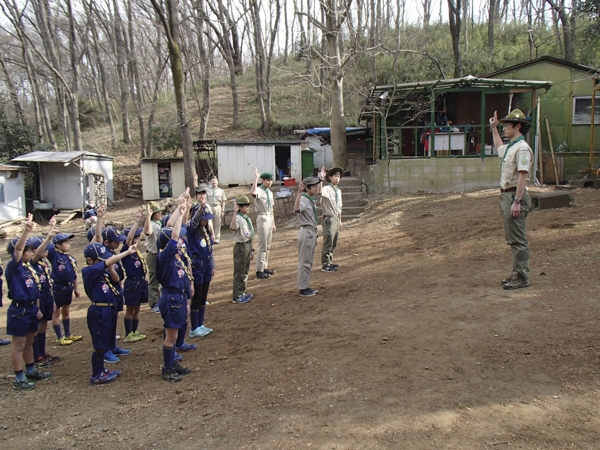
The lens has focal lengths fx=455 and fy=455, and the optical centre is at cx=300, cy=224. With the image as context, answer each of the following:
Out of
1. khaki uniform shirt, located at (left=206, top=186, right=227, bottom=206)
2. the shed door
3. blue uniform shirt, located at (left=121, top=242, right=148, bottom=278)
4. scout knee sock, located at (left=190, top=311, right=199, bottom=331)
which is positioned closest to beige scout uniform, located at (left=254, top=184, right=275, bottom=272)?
scout knee sock, located at (left=190, top=311, right=199, bottom=331)

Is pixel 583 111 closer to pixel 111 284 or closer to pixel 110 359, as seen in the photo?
pixel 111 284

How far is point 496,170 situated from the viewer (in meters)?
15.1

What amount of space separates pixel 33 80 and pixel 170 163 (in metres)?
12.3

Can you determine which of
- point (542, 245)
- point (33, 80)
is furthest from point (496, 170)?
point (33, 80)

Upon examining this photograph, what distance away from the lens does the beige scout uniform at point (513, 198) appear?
217 inches

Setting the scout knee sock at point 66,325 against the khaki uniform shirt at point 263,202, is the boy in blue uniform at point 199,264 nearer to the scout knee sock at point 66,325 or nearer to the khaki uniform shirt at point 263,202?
the scout knee sock at point 66,325

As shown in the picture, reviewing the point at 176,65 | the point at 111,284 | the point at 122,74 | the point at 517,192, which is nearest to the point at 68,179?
the point at 176,65

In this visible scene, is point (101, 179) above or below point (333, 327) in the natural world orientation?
above

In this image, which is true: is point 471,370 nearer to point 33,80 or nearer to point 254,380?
point 254,380

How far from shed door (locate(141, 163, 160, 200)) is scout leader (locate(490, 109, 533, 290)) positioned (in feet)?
59.8

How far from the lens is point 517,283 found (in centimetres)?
574

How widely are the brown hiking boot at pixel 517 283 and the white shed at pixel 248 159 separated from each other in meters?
15.1

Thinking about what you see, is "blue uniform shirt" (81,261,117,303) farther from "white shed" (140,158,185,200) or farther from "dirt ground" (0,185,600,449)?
"white shed" (140,158,185,200)

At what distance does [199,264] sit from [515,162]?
413 cm
